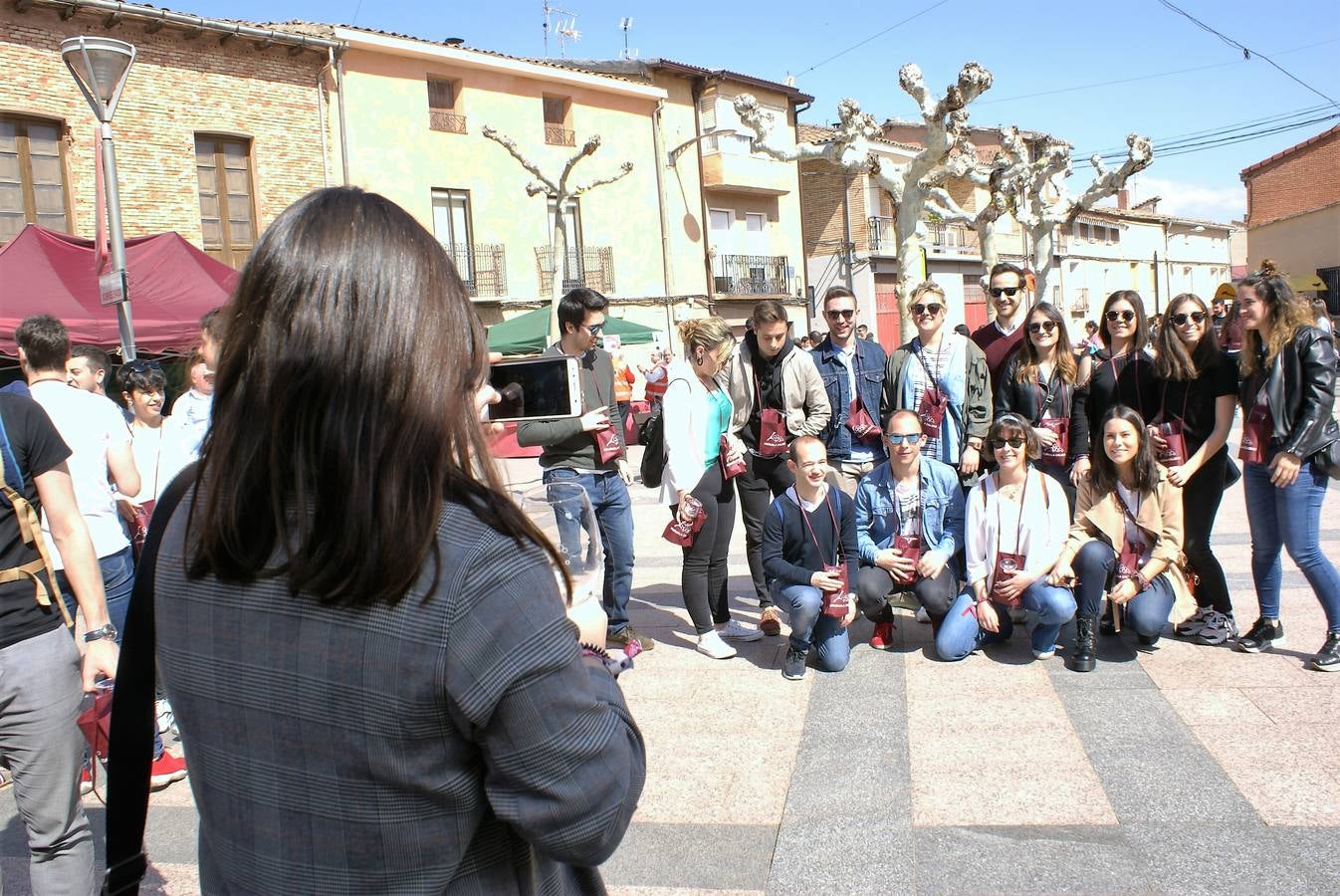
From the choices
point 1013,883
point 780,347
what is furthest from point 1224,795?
point 780,347

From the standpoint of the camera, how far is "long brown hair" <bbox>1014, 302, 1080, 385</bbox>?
5742mm

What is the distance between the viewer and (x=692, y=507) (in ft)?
18.5

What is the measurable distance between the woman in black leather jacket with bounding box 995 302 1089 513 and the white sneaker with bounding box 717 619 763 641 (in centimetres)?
189

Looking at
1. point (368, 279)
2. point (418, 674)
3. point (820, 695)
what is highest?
point (368, 279)

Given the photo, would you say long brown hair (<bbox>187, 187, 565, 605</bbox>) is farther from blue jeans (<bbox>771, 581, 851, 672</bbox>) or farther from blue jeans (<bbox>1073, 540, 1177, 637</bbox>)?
blue jeans (<bbox>1073, 540, 1177, 637</bbox>)

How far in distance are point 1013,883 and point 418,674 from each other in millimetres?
2653

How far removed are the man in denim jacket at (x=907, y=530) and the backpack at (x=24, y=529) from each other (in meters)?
3.90

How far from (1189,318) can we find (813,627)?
8.32ft

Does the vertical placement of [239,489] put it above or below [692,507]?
above

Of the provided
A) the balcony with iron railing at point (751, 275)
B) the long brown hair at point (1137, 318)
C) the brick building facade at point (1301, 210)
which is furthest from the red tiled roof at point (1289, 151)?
the long brown hair at point (1137, 318)

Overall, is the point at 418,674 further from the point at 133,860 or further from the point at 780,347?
the point at 780,347

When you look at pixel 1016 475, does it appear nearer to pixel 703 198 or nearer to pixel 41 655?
pixel 41 655

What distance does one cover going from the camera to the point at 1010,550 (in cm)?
534

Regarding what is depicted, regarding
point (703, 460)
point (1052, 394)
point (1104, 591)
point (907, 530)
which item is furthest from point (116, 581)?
point (1052, 394)
